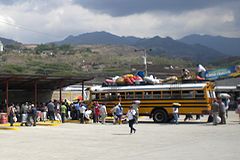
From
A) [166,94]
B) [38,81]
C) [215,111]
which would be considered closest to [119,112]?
[166,94]

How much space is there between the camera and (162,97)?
3030 centimetres

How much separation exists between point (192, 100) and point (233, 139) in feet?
34.7

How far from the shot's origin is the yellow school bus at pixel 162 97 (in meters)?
29.1

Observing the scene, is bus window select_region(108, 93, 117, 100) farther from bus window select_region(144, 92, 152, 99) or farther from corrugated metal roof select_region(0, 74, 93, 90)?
corrugated metal roof select_region(0, 74, 93, 90)

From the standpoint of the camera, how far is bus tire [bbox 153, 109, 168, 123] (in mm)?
30250

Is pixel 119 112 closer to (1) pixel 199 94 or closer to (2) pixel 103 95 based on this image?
(2) pixel 103 95

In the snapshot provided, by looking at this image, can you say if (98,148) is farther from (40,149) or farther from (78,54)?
(78,54)

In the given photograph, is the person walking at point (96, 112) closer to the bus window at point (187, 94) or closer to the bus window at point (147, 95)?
the bus window at point (147, 95)

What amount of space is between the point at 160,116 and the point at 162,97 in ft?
4.53

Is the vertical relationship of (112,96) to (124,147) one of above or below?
above

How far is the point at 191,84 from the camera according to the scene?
97.0 ft

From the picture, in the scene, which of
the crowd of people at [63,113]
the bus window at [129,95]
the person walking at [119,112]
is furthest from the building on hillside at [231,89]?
the person walking at [119,112]

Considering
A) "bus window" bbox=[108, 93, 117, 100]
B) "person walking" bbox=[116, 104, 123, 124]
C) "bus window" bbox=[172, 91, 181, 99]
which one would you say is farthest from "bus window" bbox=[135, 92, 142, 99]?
"bus window" bbox=[172, 91, 181, 99]

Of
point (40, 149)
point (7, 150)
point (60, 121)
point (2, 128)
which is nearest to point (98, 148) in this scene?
point (40, 149)
